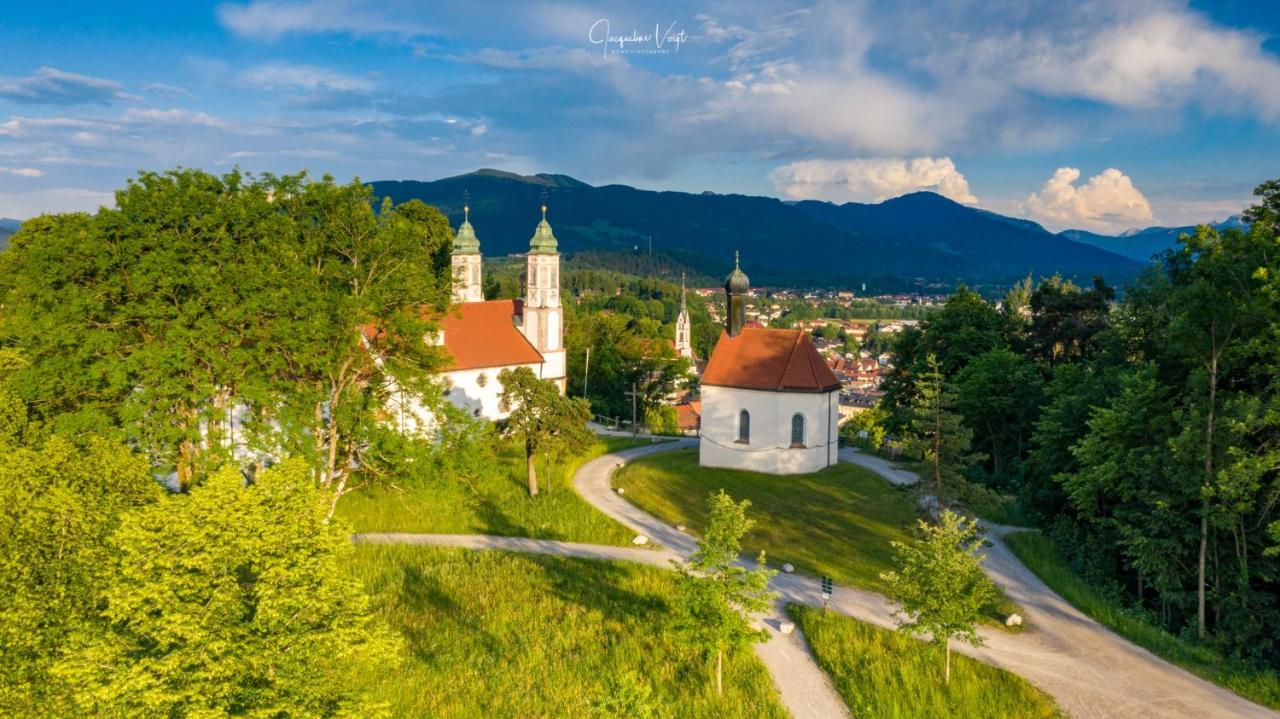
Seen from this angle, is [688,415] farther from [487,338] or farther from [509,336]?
[487,338]

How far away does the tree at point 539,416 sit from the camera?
30578 mm

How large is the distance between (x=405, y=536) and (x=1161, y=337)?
26.9 meters

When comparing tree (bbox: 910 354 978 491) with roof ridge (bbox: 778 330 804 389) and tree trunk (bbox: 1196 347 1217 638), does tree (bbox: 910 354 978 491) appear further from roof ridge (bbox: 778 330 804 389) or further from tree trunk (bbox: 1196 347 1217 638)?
roof ridge (bbox: 778 330 804 389)

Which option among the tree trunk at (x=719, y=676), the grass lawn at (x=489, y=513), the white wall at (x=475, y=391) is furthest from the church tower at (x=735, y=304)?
the tree trunk at (x=719, y=676)

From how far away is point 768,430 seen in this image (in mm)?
36562

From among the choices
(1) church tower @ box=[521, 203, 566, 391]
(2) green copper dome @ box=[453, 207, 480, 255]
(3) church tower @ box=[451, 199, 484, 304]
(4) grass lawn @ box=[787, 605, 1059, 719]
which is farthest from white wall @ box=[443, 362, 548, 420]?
(4) grass lawn @ box=[787, 605, 1059, 719]

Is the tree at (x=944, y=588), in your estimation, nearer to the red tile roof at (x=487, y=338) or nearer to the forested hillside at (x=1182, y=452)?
the forested hillside at (x=1182, y=452)

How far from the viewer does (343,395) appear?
24.1 meters

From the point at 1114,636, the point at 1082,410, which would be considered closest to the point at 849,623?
the point at 1114,636

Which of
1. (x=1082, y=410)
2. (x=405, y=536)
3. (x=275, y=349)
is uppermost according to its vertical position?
(x=275, y=349)

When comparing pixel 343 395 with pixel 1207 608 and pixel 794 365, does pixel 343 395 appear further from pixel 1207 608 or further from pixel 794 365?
pixel 1207 608

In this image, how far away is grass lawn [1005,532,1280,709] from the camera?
55.7 ft

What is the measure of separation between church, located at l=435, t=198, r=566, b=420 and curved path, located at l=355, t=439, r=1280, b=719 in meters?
17.7

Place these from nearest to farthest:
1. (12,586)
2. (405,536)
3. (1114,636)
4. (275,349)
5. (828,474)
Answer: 1. (12,586)
2. (1114,636)
3. (275,349)
4. (405,536)
5. (828,474)
